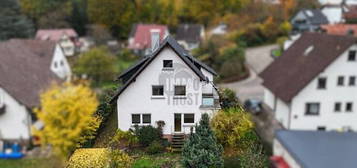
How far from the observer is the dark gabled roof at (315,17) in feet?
161

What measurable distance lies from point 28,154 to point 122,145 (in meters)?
13.0

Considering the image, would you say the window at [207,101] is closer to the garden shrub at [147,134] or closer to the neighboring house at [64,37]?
the garden shrub at [147,134]

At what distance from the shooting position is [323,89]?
19.4 m

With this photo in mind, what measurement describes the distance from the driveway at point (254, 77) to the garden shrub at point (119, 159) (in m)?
15.2

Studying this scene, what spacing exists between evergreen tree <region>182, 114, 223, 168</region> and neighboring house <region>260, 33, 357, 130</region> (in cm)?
1334

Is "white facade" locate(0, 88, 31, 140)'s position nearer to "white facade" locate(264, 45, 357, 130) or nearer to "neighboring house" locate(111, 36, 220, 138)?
"neighboring house" locate(111, 36, 220, 138)

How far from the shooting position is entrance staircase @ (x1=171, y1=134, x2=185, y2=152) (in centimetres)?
757

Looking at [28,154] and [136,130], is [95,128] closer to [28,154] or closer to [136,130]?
[136,130]

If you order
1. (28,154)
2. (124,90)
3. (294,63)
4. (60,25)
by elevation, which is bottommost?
(28,154)

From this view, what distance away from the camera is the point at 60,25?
47.9 m

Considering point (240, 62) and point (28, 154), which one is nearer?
point (28, 154)

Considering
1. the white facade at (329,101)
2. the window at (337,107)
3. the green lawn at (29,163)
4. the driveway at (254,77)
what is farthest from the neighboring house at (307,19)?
the green lawn at (29,163)

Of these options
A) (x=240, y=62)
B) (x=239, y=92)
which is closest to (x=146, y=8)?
(x=240, y=62)

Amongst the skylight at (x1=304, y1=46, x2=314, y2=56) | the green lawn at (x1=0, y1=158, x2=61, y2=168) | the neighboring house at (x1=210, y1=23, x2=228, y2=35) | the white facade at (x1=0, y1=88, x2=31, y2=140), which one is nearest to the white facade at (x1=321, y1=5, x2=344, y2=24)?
the neighboring house at (x1=210, y1=23, x2=228, y2=35)
